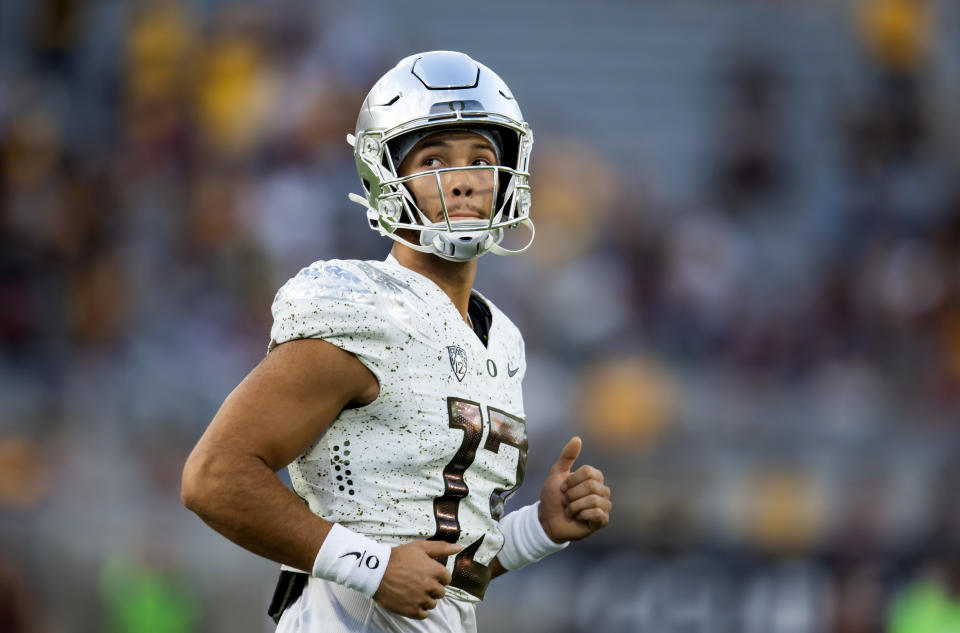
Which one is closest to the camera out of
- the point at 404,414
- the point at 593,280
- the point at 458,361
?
the point at 404,414

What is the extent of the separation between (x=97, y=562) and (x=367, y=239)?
271 cm

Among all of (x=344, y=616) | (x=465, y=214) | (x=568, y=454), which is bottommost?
(x=344, y=616)

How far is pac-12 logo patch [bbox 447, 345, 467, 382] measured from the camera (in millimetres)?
2717

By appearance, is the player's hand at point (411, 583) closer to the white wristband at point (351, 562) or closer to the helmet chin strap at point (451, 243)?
the white wristband at point (351, 562)

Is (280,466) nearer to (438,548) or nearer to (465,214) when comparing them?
(438,548)

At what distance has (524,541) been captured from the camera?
9.95 ft

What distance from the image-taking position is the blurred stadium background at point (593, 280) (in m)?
7.04

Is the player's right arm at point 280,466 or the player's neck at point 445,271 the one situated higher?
the player's neck at point 445,271

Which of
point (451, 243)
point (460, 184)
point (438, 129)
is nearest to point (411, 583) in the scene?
point (451, 243)

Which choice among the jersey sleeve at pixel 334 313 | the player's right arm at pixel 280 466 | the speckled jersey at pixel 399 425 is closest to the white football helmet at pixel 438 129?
the speckled jersey at pixel 399 425

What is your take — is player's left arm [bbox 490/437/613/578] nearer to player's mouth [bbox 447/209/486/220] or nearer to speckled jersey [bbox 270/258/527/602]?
speckled jersey [bbox 270/258/527/602]

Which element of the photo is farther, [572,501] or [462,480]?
[572,501]

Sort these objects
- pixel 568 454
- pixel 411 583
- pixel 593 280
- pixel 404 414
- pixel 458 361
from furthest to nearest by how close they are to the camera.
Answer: pixel 593 280 < pixel 568 454 < pixel 458 361 < pixel 404 414 < pixel 411 583

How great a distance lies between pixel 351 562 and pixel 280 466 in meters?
0.23
